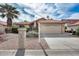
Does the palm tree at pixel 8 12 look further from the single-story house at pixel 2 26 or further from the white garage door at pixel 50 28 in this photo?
the white garage door at pixel 50 28

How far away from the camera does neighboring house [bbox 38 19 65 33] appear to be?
643cm

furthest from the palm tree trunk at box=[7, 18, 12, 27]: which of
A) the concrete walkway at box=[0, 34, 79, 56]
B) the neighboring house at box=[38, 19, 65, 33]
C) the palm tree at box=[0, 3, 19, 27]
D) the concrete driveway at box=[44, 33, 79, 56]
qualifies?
the concrete driveway at box=[44, 33, 79, 56]

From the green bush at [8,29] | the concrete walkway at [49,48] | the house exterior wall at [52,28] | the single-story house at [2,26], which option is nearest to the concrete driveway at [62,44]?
the concrete walkway at [49,48]

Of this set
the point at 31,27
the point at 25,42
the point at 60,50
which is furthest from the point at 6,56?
the point at 60,50

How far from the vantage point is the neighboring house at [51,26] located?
6.43m

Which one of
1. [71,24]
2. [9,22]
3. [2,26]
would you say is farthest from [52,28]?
[2,26]

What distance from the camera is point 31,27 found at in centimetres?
646

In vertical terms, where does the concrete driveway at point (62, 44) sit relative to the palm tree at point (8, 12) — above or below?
below

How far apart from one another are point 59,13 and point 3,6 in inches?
61.1

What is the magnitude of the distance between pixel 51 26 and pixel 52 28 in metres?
0.06

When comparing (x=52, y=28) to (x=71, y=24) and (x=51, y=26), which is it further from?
(x=71, y=24)

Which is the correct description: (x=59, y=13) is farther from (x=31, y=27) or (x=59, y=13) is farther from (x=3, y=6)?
(x=3, y=6)

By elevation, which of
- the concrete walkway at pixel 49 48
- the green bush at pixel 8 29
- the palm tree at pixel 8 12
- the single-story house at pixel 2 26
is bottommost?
the concrete walkway at pixel 49 48

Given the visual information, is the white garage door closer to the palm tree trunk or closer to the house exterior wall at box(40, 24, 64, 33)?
the house exterior wall at box(40, 24, 64, 33)
